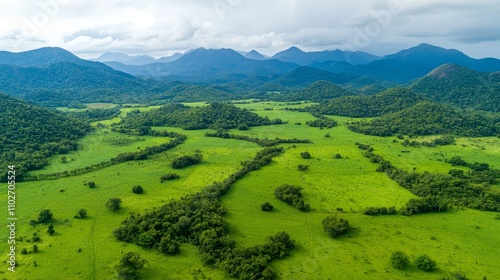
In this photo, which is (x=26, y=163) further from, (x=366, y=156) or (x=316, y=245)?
(x=366, y=156)

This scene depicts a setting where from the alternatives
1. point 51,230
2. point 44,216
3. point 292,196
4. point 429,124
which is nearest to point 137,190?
point 44,216

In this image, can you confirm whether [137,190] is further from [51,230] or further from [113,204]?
[51,230]

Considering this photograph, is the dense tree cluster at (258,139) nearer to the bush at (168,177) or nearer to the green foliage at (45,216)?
the bush at (168,177)

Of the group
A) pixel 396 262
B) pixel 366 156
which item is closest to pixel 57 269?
pixel 396 262

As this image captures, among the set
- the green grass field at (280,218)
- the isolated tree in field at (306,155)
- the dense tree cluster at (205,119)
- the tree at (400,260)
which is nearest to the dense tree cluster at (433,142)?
the green grass field at (280,218)

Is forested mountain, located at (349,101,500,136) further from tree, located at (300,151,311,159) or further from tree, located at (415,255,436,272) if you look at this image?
tree, located at (415,255,436,272)
